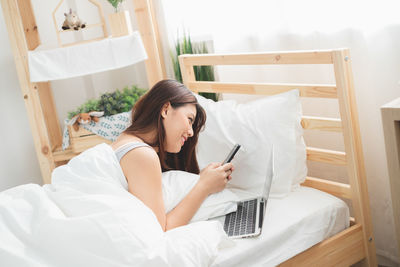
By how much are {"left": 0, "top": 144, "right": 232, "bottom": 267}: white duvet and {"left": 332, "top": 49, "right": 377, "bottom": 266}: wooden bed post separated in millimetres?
521

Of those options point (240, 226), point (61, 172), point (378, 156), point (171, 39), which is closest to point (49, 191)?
point (61, 172)

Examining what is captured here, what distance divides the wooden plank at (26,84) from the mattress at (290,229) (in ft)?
4.29

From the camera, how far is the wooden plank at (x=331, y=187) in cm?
170

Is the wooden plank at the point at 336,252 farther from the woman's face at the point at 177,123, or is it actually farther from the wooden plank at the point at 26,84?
the wooden plank at the point at 26,84

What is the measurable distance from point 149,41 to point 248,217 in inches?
51.2

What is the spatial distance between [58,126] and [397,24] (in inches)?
79.2

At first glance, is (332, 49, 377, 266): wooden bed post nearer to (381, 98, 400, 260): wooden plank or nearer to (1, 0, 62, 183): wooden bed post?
(381, 98, 400, 260): wooden plank

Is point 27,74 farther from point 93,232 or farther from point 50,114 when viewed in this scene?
point 93,232

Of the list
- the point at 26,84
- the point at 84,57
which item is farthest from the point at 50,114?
the point at 84,57

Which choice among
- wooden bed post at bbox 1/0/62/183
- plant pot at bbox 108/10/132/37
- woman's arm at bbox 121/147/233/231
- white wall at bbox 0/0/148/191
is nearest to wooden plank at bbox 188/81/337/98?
plant pot at bbox 108/10/132/37

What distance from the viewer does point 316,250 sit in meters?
1.53

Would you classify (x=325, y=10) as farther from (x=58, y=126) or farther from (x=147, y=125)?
(x=58, y=126)

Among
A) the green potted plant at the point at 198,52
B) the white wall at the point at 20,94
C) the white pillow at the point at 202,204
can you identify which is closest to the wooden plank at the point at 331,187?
the white pillow at the point at 202,204

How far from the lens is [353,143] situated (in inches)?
63.2
